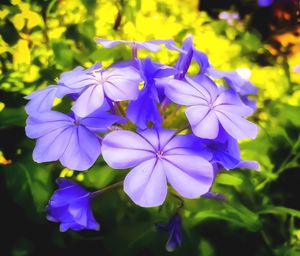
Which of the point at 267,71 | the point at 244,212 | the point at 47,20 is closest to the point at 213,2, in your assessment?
the point at 267,71

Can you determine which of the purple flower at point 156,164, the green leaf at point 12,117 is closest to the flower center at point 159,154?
the purple flower at point 156,164

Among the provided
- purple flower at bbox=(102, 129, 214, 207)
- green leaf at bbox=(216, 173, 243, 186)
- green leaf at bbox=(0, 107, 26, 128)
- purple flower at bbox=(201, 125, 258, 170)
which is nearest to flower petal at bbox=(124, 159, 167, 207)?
purple flower at bbox=(102, 129, 214, 207)

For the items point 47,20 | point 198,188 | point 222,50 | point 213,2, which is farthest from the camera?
point 213,2

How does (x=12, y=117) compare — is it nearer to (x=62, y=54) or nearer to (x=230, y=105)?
(x=62, y=54)

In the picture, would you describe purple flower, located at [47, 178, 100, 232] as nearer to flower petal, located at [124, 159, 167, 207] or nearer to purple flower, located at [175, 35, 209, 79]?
flower petal, located at [124, 159, 167, 207]

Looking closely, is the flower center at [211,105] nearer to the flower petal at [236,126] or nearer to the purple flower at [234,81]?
the flower petal at [236,126]

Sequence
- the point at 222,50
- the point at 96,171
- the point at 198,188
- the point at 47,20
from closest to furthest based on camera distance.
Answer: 1. the point at 198,188
2. the point at 96,171
3. the point at 47,20
4. the point at 222,50

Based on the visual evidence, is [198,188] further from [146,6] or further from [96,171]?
[146,6]
